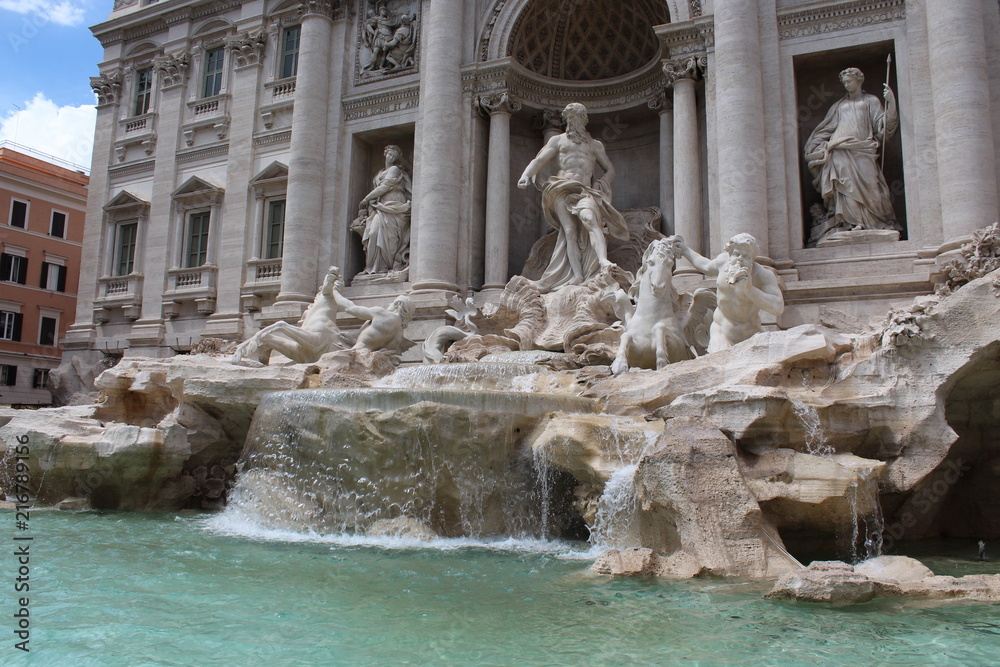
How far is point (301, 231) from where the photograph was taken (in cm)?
1798

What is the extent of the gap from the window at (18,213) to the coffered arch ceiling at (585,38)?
22151mm

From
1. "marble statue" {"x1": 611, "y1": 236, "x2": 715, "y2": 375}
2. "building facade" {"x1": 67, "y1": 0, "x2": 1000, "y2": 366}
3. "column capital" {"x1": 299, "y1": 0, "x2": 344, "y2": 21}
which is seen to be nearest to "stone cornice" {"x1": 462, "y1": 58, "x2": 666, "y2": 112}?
"building facade" {"x1": 67, "y1": 0, "x2": 1000, "y2": 366}

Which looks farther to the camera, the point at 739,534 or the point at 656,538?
the point at 656,538

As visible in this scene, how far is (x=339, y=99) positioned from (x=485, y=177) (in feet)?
13.9

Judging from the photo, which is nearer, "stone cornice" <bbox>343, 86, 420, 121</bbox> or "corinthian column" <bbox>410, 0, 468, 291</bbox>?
"corinthian column" <bbox>410, 0, 468, 291</bbox>

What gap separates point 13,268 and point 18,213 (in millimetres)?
2081

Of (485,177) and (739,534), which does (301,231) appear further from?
(739,534)

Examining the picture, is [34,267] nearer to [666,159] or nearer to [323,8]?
[323,8]

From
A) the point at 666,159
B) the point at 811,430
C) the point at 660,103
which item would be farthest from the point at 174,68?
the point at 811,430

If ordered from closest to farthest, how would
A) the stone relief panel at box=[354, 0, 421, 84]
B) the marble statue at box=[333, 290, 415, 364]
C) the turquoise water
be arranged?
the turquoise water → the marble statue at box=[333, 290, 415, 364] → the stone relief panel at box=[354, 0, 421, 84]

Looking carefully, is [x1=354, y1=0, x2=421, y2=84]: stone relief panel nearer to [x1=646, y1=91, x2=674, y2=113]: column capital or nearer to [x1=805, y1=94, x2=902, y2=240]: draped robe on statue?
[x1=646, y1=91, x2=674, y2=113]: column capital

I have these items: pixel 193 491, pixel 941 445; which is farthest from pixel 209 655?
pixel 193 491

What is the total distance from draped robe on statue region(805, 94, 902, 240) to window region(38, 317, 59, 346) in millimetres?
28186

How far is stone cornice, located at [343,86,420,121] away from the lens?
1802cm
